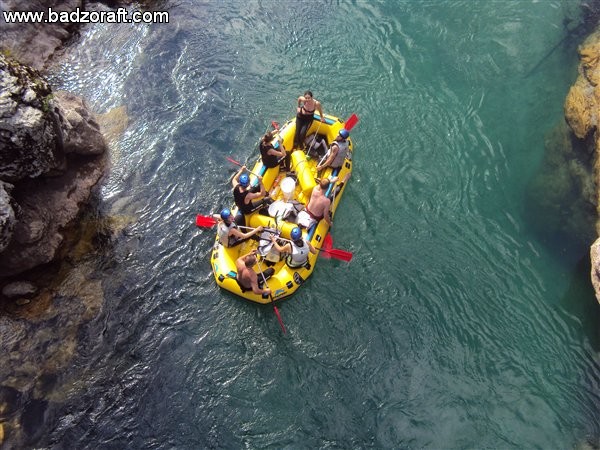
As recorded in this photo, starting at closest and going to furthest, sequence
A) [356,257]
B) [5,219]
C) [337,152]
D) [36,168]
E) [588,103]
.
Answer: [5,219]
[36,168]
[356,257]
[337,152]
[588,103]

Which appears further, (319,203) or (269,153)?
(269,153)

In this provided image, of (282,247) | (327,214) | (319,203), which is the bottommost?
(282,247)

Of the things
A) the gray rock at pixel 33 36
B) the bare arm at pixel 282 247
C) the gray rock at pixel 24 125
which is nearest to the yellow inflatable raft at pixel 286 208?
the bare arm at pixel 282 247

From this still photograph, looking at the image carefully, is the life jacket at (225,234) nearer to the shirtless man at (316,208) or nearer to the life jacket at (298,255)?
the life jacket at (298,255)

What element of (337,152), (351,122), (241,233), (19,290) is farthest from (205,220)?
(351,122)

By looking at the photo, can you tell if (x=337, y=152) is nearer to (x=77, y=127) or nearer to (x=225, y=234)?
(x=225, y=234)

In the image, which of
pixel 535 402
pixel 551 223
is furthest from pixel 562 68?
pixel 535 402

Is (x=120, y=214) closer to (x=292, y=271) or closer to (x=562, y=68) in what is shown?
(x=292, y=271)
